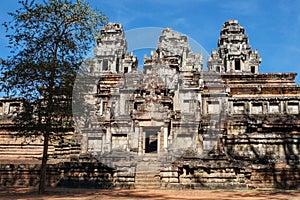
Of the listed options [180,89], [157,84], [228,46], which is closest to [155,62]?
[180,89]

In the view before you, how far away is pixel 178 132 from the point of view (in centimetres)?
2544

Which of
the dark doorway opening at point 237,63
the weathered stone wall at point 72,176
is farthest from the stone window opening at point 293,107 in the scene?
the weathered stone wall at point 72,176

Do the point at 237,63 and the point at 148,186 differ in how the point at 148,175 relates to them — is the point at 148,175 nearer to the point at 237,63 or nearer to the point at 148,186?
the point at 148,186

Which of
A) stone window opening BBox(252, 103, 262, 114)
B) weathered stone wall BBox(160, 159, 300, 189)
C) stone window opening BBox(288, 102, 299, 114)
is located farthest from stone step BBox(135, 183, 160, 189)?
stone window opening BBox(288, 102, 299, 114)

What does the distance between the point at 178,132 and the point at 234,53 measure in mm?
29995

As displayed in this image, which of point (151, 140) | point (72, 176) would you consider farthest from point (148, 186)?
point (151, 140)

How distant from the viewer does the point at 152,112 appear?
2627cm

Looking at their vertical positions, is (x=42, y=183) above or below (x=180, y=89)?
below

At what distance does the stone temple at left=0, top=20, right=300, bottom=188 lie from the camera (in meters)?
18.2

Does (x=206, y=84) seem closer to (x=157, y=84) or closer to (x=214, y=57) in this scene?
(x=157, y=84)

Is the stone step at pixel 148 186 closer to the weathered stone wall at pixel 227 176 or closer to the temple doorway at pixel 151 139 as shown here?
the weathered stone wall at pixel 227 176

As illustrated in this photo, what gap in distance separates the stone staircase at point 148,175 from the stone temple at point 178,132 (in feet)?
0.19

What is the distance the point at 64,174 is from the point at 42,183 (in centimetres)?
453

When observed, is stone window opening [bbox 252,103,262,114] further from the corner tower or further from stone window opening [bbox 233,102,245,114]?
the corner tower
